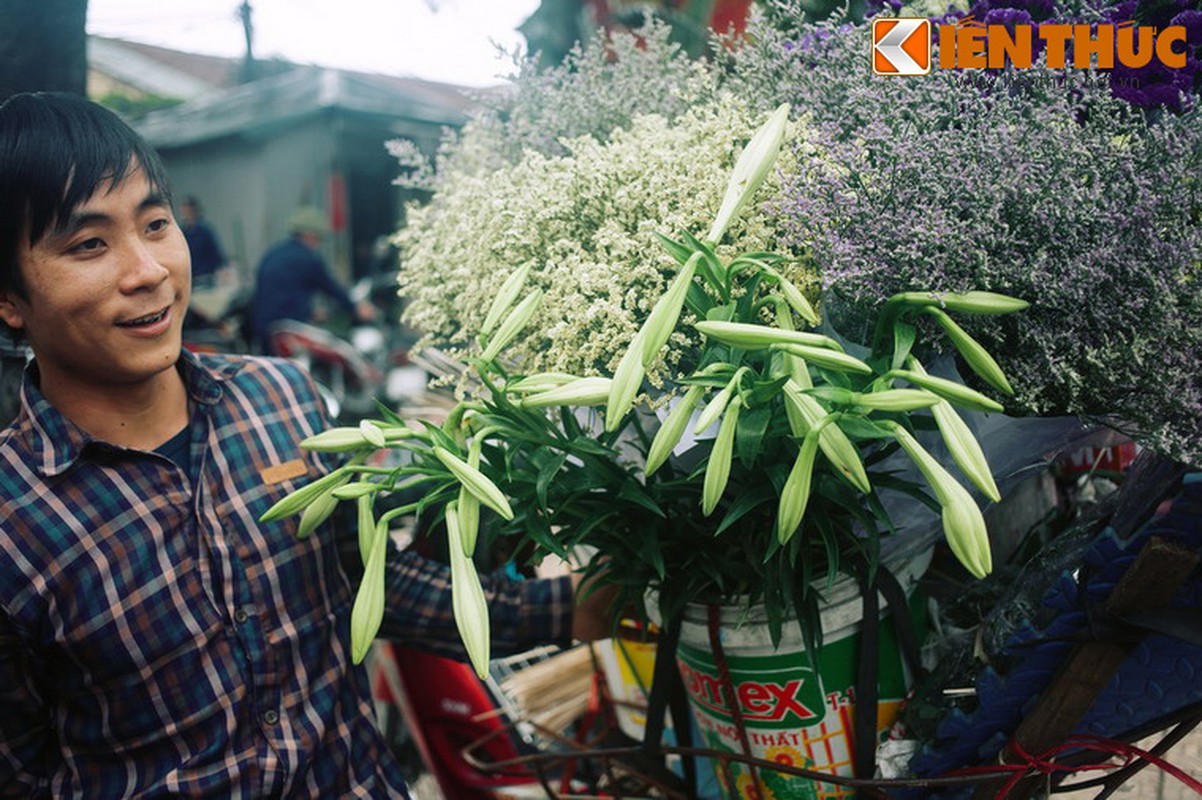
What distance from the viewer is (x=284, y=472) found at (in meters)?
1.39

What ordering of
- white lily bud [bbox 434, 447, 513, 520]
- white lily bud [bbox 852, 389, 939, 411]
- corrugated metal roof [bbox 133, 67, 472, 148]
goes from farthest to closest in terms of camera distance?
corrugated metal roof [bbox 133, 67, 472, 148] → white lily bud [bbox 434, 447, 513, 520] → white lily bud [bbox 852, 389, 939, 411]

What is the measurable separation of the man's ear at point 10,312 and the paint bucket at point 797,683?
3.10 feet

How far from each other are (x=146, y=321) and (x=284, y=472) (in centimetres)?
29

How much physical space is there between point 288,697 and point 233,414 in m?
0.42

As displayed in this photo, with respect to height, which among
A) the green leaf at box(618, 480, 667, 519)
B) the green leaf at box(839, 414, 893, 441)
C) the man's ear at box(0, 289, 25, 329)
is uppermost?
the green leaf at box(839, 414, 893, 441)

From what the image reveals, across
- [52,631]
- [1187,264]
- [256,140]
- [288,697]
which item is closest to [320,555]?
[288,697]

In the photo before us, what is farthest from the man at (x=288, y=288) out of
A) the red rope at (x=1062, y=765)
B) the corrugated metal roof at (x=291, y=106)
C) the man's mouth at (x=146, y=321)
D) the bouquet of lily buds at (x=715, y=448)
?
the red rope at (x=1062, y=765)

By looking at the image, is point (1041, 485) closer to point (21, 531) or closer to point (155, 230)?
point (155, 230)

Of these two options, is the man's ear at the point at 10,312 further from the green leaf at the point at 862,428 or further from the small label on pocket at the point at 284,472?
the green leaf at the point at 862,428

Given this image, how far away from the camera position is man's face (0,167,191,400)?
117cm

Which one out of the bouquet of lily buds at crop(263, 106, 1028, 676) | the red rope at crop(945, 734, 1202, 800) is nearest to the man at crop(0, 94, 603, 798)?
the bouquet of lily buds at crop(263, 106, 1028, 676)

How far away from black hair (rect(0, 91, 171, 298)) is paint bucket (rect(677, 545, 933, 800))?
91 centimetres

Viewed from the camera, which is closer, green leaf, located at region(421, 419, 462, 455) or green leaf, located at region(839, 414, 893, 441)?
green leaf, located at region(839, 414, 893, 441)

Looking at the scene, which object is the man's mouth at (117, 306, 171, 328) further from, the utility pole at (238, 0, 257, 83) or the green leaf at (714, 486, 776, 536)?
the utility pole at (238, 0, 257, 83)
